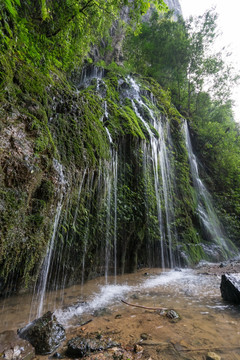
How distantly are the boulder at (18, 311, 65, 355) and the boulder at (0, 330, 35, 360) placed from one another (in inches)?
1.9

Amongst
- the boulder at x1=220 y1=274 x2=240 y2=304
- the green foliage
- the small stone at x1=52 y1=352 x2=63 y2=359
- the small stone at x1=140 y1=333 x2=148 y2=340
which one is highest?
the green foliage

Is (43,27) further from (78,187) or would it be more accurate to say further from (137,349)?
(137,349)

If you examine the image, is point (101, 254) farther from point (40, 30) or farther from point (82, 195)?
point (40, 30)

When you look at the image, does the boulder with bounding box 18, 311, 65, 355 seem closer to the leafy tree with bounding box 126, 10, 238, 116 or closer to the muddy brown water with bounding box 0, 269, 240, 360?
the muddy brown water with bounding box 0, 269, 240, 360

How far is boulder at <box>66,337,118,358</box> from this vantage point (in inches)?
72.8

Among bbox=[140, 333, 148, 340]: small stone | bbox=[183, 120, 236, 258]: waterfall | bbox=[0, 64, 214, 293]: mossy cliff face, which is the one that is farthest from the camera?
bbox=[183, 120, 236, 258]: waterfall

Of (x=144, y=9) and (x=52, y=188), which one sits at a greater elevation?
(x=144, y=9)

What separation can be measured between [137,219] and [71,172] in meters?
3.33

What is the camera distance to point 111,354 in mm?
1834

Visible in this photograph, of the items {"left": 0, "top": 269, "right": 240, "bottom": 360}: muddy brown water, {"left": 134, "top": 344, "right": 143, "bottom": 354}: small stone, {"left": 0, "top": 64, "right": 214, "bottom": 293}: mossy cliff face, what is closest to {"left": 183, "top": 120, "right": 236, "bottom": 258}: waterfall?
{"left": 0, "top": 64, "right": 214, "bottom": 293}: mossy cliff face

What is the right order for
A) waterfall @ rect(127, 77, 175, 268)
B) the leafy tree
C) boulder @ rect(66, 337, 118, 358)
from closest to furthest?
1. boulder @ rect(66, 337, 118, 358)
2. waterfall @ rect(127, 77, 175, 268)
3. the leafy tree

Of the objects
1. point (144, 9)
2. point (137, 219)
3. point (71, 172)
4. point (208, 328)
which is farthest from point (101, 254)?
point (144, 9)

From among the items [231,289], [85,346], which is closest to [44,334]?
[85,346]

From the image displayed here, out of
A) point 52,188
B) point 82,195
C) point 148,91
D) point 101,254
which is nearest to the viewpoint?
point 52,188
